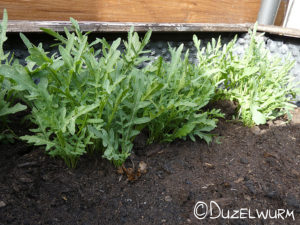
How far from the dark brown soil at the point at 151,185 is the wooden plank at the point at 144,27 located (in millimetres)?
724

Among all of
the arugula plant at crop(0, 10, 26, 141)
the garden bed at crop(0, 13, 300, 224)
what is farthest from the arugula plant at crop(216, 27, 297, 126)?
the arugula plant at crop(0, 10, 26, 141)

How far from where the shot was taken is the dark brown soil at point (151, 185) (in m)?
1.02

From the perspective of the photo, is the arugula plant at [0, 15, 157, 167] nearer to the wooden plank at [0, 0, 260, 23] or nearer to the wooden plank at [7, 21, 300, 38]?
the wooden plank at [7, 21, 300, 38]

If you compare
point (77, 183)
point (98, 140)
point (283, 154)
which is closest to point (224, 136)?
point (283, 154)

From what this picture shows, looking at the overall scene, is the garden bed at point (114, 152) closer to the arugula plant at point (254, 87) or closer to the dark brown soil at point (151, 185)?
the dark brown soil at point (151, 185)

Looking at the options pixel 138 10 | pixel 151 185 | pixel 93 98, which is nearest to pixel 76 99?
pixel 93 98

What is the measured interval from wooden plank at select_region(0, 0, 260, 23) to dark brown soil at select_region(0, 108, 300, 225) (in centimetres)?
90

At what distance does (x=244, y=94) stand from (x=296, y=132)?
47 cm

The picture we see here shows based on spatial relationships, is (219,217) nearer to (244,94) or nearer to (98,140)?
(98,140)

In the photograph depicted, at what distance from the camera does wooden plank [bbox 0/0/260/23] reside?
1660 mm

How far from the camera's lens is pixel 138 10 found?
2119 mm

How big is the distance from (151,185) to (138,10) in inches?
58.9

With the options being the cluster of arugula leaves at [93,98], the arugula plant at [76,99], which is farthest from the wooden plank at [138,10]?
the arugula plant at [76,99]

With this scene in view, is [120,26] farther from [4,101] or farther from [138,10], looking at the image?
[4,101]
